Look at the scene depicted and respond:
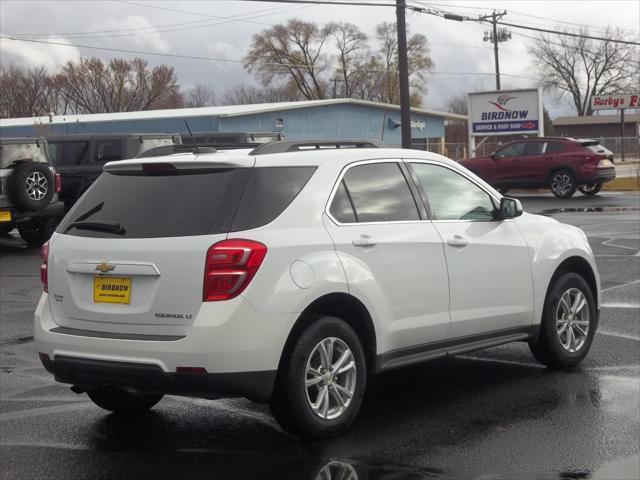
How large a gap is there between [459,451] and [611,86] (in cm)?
10432

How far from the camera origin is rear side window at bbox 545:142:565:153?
98.0 ft

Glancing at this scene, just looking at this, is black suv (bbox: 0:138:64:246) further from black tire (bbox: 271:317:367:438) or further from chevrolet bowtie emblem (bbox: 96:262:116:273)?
black tire (bbox: 271:317:367:438)

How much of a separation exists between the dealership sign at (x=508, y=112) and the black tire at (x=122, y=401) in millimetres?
36193

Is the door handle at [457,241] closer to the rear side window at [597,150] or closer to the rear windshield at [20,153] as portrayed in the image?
the rear windshield at [20,153]

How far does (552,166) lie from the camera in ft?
97.7

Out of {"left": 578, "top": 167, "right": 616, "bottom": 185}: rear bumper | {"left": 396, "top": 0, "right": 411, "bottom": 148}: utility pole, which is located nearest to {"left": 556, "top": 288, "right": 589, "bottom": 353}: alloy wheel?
{"left": 578, "top": 167, "right": 616, "bottom": 185}: rear bumper

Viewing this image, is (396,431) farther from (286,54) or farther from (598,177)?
(286,54)

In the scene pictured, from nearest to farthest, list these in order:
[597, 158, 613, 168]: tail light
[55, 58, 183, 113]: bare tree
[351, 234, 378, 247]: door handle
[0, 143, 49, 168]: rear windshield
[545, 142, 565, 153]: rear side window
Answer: [351, 234, 378, 247]: door handle, [0, 143, 49, 168]: rear windshield, [597, 158, 613, 168]: tail light, [545, 142, 565, 153]: rear side window, [55, 58, 183, 113]: bare tree

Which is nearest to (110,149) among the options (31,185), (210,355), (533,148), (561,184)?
(31,185)

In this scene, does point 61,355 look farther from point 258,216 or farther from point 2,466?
point 258,216

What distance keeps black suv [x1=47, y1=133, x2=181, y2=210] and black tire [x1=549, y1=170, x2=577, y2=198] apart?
12341 mm

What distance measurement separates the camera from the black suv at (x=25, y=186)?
56.3 feet

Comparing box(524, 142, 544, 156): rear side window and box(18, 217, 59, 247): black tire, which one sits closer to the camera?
box(18, 217, 59, 247): black tire

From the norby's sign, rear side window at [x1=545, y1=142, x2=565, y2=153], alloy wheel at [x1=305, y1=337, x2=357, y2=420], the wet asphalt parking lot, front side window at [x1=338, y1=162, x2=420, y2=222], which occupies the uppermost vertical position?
the norby's sign
